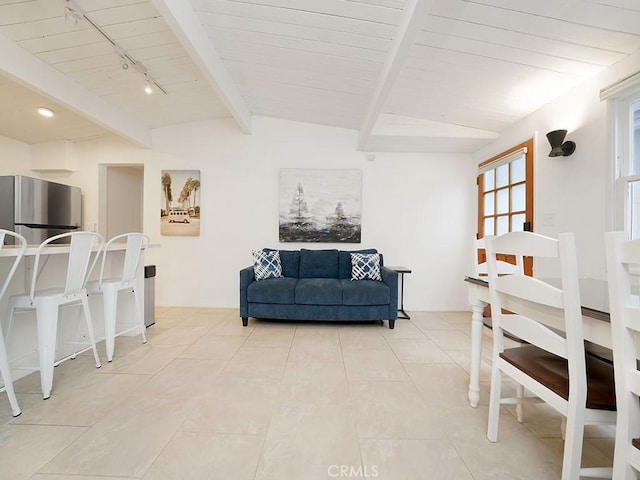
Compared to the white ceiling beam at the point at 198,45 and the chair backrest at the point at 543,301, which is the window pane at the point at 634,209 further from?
the white ceiling beam at the point at 198,45

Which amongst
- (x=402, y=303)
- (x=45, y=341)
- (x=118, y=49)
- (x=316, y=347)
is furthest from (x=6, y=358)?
(x=402, y=303)

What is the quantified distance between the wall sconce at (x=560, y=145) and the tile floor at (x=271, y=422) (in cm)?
190

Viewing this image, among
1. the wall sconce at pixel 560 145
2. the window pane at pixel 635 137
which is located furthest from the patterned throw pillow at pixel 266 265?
the window pane at pixel 635 137

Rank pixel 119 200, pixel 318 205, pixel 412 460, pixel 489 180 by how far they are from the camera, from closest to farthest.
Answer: pixel 412 460 → pixel 489 180 → pixel 318 205 → pixel 119 200

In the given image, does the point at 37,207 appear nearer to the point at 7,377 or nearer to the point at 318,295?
the point at 7,377

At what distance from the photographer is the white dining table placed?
94 cm

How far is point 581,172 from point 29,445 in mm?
3956

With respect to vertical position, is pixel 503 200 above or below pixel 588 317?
above

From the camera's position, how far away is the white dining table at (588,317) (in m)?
0.94

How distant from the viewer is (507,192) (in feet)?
10.8

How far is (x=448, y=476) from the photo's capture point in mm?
1147

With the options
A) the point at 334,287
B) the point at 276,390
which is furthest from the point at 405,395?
the point at 334,287

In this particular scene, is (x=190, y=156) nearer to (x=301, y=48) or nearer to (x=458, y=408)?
(x=301, y=48)

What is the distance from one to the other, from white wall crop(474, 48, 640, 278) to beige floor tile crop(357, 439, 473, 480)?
1886 mm
